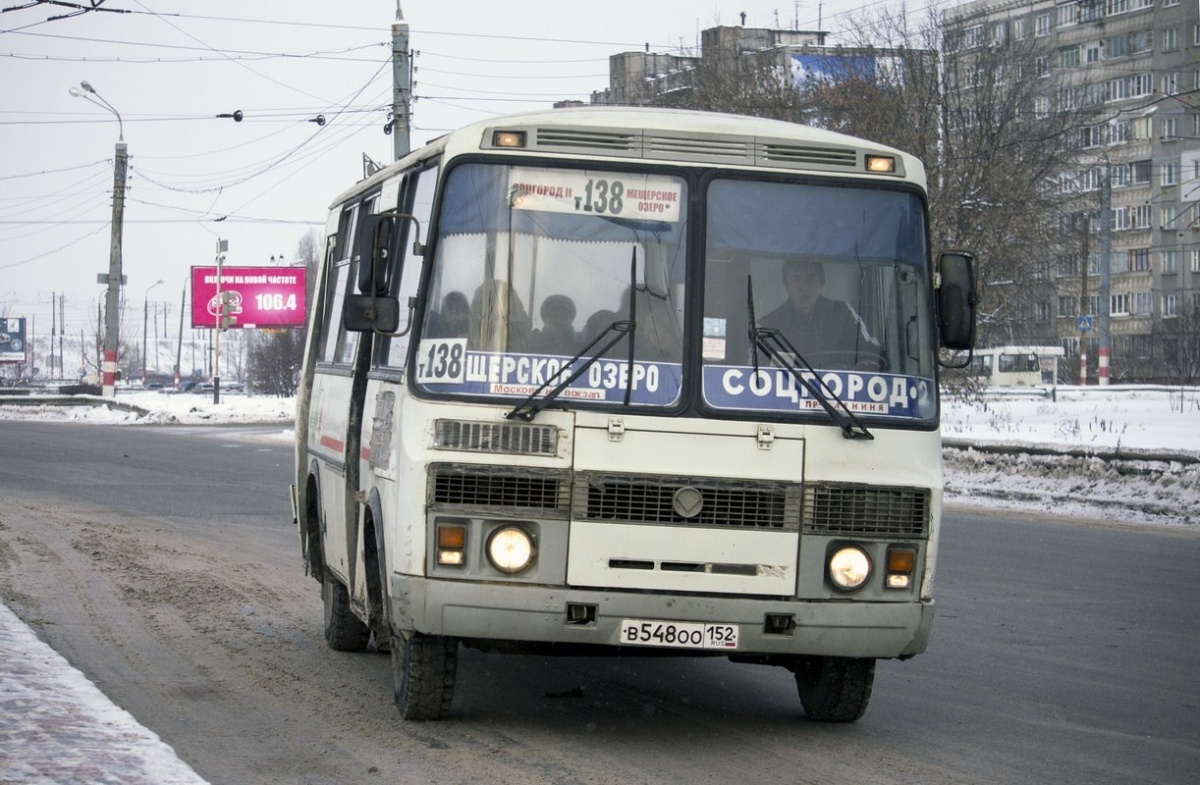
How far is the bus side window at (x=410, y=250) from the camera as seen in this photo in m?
7.13

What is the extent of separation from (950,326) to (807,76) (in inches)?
1412

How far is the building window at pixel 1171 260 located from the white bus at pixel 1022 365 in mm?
11873

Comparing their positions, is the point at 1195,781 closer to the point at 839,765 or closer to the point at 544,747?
the point at 839,765

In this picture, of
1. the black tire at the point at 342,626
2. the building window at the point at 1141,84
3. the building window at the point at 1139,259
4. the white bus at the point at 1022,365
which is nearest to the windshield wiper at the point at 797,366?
the black tire at the point at 342,626

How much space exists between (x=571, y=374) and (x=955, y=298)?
1744 millimetres

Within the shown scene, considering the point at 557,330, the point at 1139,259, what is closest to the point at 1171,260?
the point at 1139,259

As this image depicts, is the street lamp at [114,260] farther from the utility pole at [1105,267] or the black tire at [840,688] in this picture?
the black tire at [840,688]

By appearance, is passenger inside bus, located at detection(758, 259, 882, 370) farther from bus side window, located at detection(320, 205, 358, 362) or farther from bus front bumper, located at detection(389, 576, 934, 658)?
bus side window, located at detection(320, 205, 358, 362)

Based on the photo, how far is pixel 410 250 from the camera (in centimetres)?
747

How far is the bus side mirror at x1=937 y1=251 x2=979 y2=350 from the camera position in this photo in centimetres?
721

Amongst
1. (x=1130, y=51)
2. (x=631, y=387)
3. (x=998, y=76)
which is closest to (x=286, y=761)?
(x=631, y=387)

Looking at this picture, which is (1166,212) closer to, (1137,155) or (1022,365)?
(1137,155)

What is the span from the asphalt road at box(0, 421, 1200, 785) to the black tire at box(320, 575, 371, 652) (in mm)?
106

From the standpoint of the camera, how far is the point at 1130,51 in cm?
8862
